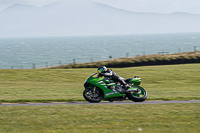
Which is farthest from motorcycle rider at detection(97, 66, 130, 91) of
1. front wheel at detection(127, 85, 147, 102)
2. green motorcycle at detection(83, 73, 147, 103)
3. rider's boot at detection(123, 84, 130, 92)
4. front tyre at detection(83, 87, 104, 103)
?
front tyre at detection(83, 87, 104, 103)

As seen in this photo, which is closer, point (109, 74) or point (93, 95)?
point (109, 74)

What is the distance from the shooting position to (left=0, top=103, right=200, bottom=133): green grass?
31.4ft

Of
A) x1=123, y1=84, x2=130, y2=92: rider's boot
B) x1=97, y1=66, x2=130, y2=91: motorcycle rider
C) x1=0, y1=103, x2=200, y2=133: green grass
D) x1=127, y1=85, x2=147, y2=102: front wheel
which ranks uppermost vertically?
x1=97, y1=66, x2=130, y2=91: motorcycle rider

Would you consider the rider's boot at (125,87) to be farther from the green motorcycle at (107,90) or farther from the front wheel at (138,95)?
the front wheel at (138,95)

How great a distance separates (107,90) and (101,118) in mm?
2405

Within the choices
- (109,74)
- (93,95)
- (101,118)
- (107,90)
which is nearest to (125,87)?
(107,90)

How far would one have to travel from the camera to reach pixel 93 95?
13.6 m

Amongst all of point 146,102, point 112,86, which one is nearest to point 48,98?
point 112,86

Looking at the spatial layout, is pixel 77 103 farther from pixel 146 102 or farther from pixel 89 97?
pixel 146 102

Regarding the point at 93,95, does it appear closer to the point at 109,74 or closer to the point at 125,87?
the point at 109,74

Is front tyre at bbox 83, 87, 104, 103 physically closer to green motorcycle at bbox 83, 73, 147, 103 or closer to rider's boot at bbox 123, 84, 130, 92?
green motorcycle at bbox 83, 73, 147, 103

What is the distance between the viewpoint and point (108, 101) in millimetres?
14711

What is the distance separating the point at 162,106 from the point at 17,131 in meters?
7.20

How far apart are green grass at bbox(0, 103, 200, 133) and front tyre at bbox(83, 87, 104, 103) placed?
43 cm
